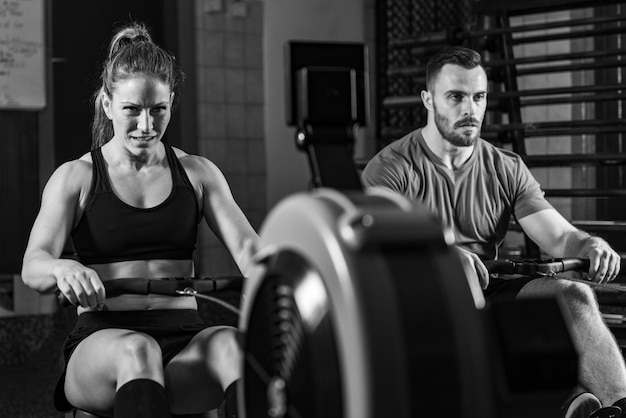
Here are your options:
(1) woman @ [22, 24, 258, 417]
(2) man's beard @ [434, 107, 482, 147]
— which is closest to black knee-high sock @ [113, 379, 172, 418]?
(1) woman @ [22, 24, 258, 417]

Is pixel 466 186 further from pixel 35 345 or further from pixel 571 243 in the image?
pixel 35 345

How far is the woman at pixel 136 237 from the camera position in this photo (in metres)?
2.23

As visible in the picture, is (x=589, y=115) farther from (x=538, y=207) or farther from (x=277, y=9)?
(x=538, y=207)

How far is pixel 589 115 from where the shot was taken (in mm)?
6105

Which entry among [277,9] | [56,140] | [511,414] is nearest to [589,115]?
[277,9]

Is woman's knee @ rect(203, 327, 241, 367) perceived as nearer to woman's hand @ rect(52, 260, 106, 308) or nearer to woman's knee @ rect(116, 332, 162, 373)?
woman's knee @ rect(116, 332, 162, 373)

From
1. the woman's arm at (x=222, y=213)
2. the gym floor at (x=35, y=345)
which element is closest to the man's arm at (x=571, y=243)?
the woman's arm at (x=222, y=213)

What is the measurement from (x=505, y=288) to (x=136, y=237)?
110cm

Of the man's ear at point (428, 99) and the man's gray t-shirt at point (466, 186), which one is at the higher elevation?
the man's ear at point (428, 99)

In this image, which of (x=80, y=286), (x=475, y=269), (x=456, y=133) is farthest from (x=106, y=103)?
(x=456, y=133)

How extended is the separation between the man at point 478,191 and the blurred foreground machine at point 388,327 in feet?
4.25

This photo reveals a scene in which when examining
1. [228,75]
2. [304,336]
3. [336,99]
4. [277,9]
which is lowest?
[304,336]

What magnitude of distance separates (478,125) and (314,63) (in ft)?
5.00

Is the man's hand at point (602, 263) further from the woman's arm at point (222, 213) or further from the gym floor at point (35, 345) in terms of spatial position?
the gym floor at point (35, 345)
